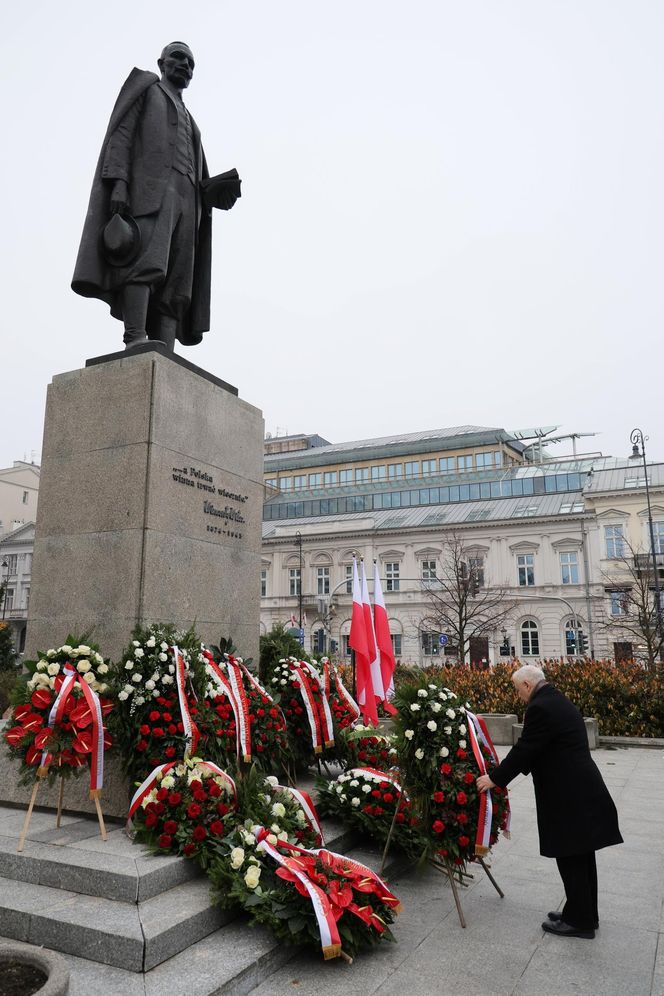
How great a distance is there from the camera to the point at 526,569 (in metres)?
52.9

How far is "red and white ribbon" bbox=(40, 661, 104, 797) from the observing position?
5.27 metres

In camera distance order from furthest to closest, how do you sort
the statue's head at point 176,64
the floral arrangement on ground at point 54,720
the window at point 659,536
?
1. the window at point 659,536
2. the statue's head at point 176,64
3. the floral arrangement on ground at point 54,720

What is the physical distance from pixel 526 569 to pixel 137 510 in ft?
160

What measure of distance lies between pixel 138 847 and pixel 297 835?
1136 millimetres

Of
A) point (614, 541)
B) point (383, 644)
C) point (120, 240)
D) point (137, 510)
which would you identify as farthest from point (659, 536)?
point (137, 510)

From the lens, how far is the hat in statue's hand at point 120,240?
7633 mm

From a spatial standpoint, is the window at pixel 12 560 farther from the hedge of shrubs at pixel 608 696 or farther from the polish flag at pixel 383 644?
the polish flag at pixel 383 644

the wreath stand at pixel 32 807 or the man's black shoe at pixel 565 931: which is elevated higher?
the wreath stand at pixel 32 807

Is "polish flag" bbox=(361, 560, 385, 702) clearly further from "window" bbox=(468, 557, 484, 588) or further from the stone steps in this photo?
"window" bbox=(468, 557, 484, 588)

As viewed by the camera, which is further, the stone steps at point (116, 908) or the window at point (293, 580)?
the window at point (293, 580)

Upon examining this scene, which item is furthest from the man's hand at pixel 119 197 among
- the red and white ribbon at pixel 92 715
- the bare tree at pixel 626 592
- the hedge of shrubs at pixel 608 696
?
the bare tree at pixel 626 592

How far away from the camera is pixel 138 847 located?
17.0 ft

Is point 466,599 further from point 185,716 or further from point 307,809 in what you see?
point 185,716

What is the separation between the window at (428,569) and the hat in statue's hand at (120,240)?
162ft
